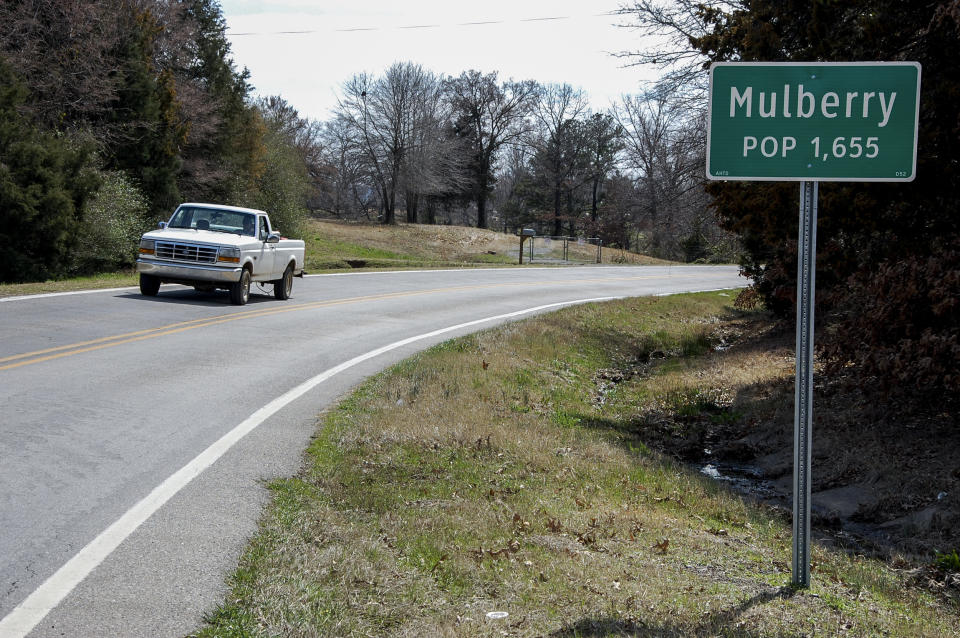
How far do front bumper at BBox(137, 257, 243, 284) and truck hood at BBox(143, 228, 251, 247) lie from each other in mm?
463

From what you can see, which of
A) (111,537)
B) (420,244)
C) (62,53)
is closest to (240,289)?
(111,537)

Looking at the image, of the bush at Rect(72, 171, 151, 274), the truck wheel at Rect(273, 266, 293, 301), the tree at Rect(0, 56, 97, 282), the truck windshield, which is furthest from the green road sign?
the bush at Rect(72, 171, 151, 274)

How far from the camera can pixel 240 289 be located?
17.2 metres

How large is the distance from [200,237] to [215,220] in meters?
1.34

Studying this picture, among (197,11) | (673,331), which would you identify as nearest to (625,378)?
(673,331)

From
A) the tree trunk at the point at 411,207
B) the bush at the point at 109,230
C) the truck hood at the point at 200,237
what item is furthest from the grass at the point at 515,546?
the tree trunk at the point at 411,207

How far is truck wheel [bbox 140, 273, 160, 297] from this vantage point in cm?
1695

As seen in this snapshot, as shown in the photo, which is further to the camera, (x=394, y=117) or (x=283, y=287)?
(x=394, y=117)

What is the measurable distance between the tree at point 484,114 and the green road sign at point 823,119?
225ft

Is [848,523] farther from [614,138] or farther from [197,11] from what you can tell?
[614,138]

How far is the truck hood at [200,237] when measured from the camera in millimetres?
16391

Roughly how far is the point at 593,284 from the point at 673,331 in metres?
10.1

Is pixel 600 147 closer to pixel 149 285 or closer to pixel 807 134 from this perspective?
pixel 149 285

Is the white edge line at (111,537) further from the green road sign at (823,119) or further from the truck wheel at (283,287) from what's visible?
the truck wheel at (283,287)
